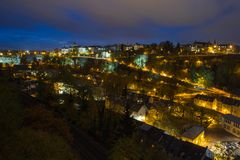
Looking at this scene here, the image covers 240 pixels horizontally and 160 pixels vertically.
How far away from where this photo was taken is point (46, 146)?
36.9 feet

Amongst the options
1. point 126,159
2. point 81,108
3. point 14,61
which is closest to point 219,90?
point 81,108

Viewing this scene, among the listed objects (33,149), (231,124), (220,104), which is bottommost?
(231,124)

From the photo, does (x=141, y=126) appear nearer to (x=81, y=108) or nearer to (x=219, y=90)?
(x=81, y=108)

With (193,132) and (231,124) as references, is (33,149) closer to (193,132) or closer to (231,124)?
(193,132)

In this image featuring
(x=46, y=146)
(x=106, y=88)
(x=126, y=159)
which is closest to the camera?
(x=46, y=146)

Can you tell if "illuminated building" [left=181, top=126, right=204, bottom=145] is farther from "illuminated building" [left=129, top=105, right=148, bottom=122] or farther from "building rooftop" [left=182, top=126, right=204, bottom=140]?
"illuminated building" [left=129, top=105, right=148, bottom=122]

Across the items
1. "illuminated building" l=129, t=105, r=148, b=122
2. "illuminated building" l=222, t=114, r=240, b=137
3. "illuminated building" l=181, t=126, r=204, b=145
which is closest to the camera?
"illuminated building" l=181, t=126, r=204, b=145

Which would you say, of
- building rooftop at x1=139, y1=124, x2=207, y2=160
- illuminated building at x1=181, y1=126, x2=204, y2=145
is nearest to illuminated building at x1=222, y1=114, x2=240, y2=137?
illuminated building at x1=181, y1=126, x2=204, y2=145

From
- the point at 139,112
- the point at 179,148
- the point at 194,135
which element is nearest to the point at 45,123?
the point at 179,148

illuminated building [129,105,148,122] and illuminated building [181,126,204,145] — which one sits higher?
illuminated building [129,105,148,122]

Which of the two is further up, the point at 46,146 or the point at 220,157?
the point at 46,146

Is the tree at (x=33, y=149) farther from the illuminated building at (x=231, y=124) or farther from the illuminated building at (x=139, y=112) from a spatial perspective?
the illuminated building at (x=231, y=124)

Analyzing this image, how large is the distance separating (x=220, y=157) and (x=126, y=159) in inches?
460

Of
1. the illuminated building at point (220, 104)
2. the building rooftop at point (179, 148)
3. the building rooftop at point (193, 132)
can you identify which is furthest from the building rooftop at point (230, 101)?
the building rooftop at point (179, 148)
